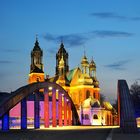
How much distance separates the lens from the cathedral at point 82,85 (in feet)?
382

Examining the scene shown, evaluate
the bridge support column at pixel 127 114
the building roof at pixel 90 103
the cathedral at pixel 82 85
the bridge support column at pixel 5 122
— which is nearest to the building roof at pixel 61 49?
the cathedral at pixel 82 85

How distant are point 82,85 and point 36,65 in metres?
23.5

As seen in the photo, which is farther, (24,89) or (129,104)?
(24,89)

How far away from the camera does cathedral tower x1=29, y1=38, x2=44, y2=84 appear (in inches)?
5438

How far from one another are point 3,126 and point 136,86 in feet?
296

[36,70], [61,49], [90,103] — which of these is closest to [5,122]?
[90,103]

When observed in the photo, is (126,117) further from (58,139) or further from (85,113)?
(85,113)

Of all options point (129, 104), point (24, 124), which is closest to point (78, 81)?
point (24, 124)

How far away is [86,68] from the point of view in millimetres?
130625

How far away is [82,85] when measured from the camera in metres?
125

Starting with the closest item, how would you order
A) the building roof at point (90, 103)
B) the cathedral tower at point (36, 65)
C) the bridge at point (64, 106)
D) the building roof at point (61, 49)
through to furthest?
the bridge at point (64, 106)
the building roof at point (90, 103)
the cathedral tower at point (36, 65)
the building roof at point (61, 49)

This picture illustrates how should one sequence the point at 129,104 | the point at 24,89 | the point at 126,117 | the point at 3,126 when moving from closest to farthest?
the point at 126,117 < the point at 129,104 < the point at 3,126 < the point at 24,89

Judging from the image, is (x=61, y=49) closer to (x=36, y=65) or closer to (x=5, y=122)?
(x=36, y=65)

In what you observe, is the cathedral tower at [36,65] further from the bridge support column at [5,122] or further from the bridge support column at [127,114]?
the bridge support column at [127,114]
